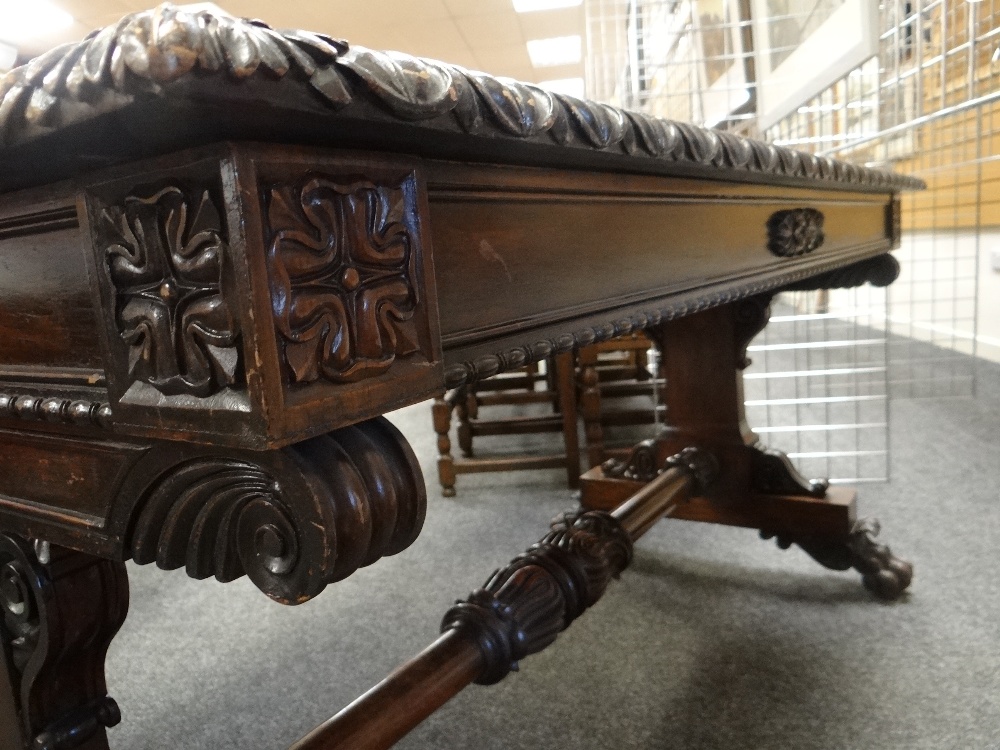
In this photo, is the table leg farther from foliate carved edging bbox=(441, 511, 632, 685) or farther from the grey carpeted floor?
foliate carved edging bbox=(441, 511, 632, 685)

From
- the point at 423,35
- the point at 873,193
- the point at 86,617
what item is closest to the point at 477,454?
the point at 873,193

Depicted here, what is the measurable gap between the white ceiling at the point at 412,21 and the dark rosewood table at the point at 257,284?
461 centimetres

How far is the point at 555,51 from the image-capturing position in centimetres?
679

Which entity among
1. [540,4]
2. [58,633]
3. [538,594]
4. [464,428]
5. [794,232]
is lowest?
[464,428]

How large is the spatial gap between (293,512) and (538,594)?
57 cm

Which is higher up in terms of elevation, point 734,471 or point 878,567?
point 734,471

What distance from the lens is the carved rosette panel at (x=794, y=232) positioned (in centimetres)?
83

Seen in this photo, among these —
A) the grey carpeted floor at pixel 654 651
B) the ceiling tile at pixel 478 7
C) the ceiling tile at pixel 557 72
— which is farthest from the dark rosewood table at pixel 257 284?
the ceiling tile at pixel 557 72

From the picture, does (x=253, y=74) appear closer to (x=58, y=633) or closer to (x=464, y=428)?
(x=58, y=633)

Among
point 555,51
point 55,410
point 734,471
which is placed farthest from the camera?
point 555,51

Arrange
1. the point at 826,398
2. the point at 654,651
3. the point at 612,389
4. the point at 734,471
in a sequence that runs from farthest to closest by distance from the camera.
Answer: the point at 612,389 → the point at 826,398 → the point at 734,471 → the point at 654,651

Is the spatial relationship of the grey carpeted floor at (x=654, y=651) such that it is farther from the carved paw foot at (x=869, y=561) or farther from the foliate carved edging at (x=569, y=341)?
the foliate carved edging at (x=569, y=341)

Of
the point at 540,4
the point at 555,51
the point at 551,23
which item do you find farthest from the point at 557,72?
the point at 540,4

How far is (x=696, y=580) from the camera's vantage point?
1442mm
